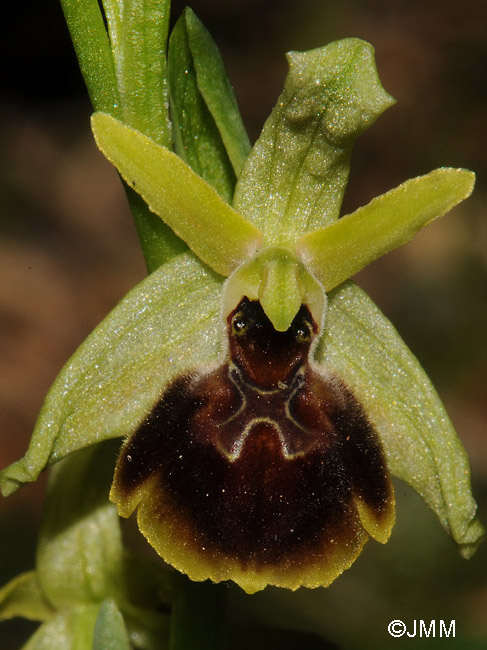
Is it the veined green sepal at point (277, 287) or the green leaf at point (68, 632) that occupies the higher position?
the veined green sepal at point (277, 287)

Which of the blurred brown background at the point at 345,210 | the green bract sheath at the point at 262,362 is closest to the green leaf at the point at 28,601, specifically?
the green bract sheath at the point at 262,362

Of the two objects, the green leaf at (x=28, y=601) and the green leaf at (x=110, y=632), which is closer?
the green leaf at (x=110, y=632)

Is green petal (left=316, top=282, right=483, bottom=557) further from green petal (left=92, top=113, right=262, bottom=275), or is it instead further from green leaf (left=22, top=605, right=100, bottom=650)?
green leaf (left=22, top=605, right=100, bottom=650)

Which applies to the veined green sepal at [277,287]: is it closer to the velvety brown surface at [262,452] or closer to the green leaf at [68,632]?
the velvety brown surface at [262,452]

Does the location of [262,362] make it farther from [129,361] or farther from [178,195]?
[178,195]

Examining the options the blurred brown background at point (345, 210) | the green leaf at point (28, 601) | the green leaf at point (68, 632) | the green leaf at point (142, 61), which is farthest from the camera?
the blurred brown background at point (345, 210)


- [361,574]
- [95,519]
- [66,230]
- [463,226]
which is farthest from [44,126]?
[95,519]
